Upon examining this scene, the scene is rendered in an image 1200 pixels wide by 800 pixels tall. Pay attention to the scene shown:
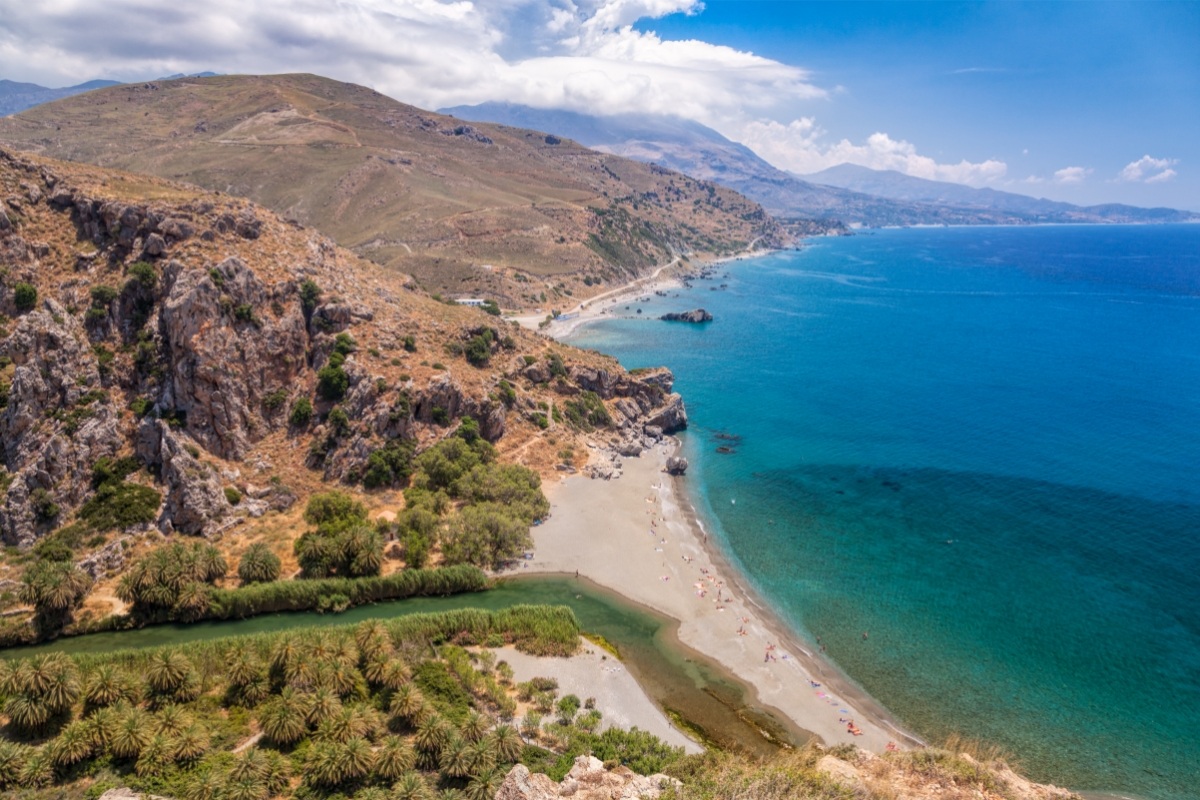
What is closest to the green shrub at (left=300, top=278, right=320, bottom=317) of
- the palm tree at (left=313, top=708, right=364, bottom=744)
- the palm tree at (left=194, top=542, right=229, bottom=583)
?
the palm tree at (left=194, top=542, right=229, bottom=583)

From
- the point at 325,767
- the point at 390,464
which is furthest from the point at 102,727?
the point at 390,464

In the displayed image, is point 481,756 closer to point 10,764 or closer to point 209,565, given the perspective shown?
point 10,764

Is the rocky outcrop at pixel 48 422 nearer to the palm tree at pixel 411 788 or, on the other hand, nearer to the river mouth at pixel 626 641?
the river mouth at pixel 626 641

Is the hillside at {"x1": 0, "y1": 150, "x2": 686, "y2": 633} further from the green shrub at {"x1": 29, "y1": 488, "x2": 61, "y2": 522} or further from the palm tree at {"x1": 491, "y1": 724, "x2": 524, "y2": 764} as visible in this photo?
the palm tree at {"x1": 491, "y1": 724, "x2": 524, "y2": 764}

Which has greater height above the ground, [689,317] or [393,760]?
[689,317]

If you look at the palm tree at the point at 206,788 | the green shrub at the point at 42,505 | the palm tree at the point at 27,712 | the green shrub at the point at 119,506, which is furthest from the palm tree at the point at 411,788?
the green shrub at the point at 42,505
